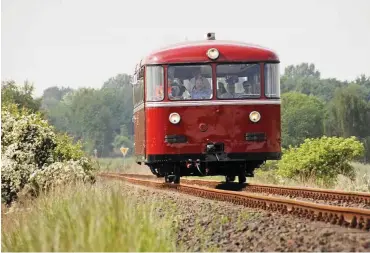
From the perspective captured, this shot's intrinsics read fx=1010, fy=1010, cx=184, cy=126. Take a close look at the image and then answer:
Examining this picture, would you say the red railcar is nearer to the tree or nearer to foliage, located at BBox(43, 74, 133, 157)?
the tree

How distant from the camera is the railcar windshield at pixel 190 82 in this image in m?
18.9

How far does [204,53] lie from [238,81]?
838 mm

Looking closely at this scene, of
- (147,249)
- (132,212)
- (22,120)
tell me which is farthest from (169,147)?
(147,249)

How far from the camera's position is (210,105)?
62.1ft

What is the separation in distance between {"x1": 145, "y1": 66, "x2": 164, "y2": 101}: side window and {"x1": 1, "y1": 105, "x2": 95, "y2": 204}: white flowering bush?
204cm

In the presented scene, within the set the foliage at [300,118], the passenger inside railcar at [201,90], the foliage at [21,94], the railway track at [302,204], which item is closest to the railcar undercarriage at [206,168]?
the railway track at [302,204]

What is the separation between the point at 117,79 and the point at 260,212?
17969cm

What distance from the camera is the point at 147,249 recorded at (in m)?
9.12

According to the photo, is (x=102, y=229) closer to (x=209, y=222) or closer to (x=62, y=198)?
(x=209, y=222)

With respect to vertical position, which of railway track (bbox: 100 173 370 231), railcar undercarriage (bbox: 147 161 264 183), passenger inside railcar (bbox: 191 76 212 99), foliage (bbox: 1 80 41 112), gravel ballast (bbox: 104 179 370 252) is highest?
foliage (bbox: 1 80 41 112)

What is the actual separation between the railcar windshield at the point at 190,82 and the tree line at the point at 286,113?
37.7 metres

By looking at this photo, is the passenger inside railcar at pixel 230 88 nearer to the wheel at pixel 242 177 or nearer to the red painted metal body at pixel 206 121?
the red painted metal body at pixel 206 121

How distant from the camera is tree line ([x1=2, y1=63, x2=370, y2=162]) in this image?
82.9 m

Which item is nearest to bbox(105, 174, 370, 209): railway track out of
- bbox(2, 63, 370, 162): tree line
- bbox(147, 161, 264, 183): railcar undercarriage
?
bbox(147, 161, 264, 183): railcar undercarriage
